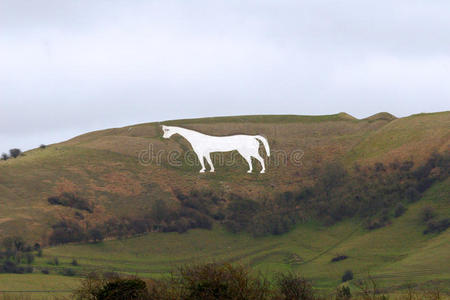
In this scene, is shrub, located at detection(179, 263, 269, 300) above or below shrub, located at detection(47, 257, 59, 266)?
above

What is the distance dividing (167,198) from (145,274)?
57.8 feet

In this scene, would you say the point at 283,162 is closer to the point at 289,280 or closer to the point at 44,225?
the point at 44,225

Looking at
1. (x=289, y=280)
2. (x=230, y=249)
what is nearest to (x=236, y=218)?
(x=230, y=249)

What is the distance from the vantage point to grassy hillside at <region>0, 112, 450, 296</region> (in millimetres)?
61594

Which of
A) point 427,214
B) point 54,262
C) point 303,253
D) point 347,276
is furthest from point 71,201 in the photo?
point 427,214

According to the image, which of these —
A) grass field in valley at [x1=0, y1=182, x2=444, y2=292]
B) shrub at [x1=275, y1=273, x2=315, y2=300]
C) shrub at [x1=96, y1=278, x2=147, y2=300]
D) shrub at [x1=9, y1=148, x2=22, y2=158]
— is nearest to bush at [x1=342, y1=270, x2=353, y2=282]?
grass field in valley at [x1=0, y1=182, x2=444, y2=292]

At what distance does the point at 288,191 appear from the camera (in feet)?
258

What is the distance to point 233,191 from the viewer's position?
258 ft

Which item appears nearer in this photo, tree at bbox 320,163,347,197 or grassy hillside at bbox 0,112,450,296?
grassy hillside at bbox 0,112,450,296

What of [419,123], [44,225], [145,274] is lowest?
[145,274]

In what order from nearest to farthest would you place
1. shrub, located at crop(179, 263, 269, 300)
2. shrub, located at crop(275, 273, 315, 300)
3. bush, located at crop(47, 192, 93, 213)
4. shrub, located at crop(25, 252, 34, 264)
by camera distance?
1. shrub, located at crop(179, 263, 269, 300)
2. shrub, located at crop(275, 273, 315, 300)
3. shrub, located at crop(25, 252, 34, 264)
4. bush, located at crop(47, 192, 93, 213)

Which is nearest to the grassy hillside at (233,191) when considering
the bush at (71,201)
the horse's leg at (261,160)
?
the bush at (71,201)

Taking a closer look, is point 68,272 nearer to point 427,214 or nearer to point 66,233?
point 66,233

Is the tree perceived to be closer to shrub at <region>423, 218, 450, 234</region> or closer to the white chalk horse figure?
shrub at <region>423, 218, 450, 234</region>
